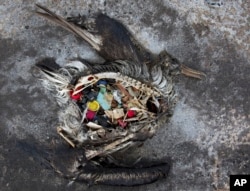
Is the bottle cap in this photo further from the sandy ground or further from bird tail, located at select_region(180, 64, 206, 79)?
bird tail, located at select_region(180, 64, 206, 79)

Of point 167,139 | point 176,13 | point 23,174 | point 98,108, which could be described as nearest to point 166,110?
point 167,139

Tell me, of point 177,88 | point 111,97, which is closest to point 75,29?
point 111,97

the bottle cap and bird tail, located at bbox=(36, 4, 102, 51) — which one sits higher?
bird tail, located at bbox=(36, 4, 102, 51)

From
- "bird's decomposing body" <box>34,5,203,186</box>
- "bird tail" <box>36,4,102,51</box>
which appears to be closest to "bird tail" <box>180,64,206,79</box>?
"bird's decomposing body" <box>34,5,203,186</box>

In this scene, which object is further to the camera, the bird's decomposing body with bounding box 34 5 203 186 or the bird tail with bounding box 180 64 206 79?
the bird tail with bounding box 180 64 206 79

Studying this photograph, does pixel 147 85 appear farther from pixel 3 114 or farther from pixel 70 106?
pixel 3 114

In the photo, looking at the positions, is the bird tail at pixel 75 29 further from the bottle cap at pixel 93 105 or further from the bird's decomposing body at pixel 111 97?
the bottle cap at pixel 93 105

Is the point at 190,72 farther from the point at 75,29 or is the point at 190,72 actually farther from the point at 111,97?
the point at 75,29

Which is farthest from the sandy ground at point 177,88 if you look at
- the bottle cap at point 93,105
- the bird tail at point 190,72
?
the bottle cap at point 93,105
